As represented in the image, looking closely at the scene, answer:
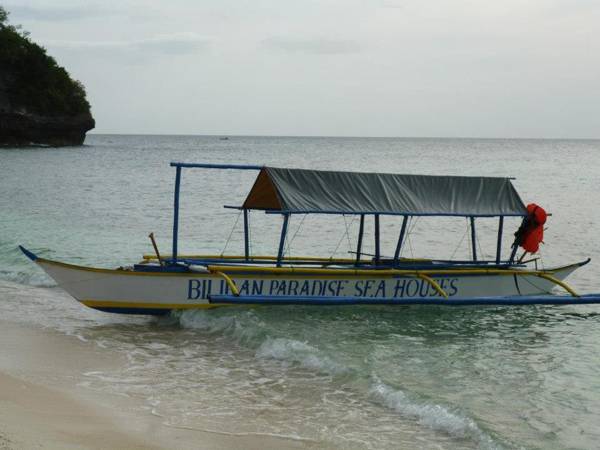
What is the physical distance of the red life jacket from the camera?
1429cm

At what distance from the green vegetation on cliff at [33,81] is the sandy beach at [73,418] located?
8082cm

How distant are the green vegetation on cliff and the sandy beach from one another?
265 feet

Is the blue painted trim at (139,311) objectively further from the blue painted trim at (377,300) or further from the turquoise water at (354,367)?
the blue painted trim at (377,300)

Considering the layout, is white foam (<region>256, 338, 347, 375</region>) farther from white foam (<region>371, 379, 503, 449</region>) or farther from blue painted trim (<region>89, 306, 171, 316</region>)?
blue painted trim (<region>89, 306, 171, 316</region>)

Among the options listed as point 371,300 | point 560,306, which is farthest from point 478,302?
point 560,306

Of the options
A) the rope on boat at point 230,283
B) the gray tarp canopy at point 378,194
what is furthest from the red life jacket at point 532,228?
the rope on boat at point 230,283

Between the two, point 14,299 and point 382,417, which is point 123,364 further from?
point 14,299

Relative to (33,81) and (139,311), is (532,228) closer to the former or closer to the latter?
(139,311)

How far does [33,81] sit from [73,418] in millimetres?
88603

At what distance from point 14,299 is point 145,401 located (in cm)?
728

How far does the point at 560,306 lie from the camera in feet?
50.2

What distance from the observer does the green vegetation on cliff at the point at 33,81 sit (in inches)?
3403

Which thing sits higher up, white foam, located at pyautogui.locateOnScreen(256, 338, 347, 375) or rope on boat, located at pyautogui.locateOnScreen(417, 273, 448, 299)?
rope on boat, located at pyautogui.locateOnScreen(417, 273, 448, 299)

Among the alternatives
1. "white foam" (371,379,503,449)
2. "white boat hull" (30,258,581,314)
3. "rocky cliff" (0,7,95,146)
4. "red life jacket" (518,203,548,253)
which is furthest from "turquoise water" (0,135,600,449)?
"rocky cliff" (0,7,95,146)
